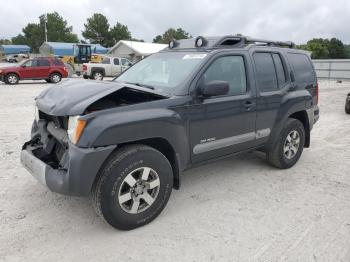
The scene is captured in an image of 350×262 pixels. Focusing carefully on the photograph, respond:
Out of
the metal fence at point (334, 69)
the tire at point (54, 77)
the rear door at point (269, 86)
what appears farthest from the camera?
the metal fence at point (334, 69)

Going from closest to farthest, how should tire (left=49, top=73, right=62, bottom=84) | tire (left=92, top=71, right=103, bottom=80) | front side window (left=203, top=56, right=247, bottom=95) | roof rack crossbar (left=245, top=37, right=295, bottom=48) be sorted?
front side window (left=203, top=56, right=247, bottom=95)
roof rack crossbar (left=245, top=37, right=295, bottom=48)
tire (left=49, top=73, right=62, bottom=84)
tire (left=92, top=71, right=103, bottom=80)

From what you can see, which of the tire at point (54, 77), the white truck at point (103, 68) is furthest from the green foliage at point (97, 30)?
the tire at point (54, 77)

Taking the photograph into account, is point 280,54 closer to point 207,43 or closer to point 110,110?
point 207,43

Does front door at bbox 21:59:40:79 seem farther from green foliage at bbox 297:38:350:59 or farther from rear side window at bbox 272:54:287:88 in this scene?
green foliage at bbox 297:38:350:59

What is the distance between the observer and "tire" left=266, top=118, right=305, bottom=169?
496 cm

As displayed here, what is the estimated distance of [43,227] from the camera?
3.36m

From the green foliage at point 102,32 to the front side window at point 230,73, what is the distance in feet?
267

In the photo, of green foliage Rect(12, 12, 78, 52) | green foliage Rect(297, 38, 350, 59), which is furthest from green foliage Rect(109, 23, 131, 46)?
green foliage Rect(297, 38, 350, 59)

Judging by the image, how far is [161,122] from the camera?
338 cm

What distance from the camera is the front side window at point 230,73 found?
13.1ft

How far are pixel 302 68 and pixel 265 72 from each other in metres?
1.11

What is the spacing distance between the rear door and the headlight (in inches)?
97.7

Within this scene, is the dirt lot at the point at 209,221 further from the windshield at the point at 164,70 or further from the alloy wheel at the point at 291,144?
the windshield at the point at 164,70

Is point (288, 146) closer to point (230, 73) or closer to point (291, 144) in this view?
point (291, 144)
